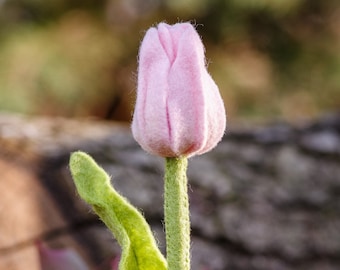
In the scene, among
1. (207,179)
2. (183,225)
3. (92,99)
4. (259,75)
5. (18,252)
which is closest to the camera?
(183,225)

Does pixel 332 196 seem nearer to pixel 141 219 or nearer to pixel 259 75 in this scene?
pixel 141 219

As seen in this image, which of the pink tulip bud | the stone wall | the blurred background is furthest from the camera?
the blurred background

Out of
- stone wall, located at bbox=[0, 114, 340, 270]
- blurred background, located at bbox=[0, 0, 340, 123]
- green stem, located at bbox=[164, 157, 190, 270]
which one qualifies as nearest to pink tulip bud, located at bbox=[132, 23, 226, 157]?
green stem, located at bbox=[164, 157, 190, 270]

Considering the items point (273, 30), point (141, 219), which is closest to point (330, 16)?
point (273, 30)

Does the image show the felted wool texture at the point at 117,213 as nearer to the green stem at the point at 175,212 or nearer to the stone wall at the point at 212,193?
the green stem at the point at 175,212

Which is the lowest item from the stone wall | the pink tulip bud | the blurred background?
the stone wall

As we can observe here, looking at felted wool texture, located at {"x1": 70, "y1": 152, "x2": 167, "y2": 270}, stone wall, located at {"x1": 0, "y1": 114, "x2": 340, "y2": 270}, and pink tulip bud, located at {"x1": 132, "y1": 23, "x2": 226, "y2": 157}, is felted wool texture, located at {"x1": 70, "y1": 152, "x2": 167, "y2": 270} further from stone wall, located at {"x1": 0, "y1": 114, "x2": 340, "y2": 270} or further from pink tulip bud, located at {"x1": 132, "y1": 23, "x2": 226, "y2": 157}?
stone wall, located at {"x1": 0, "y1": 114, "x2": 340, "y2": 270}
